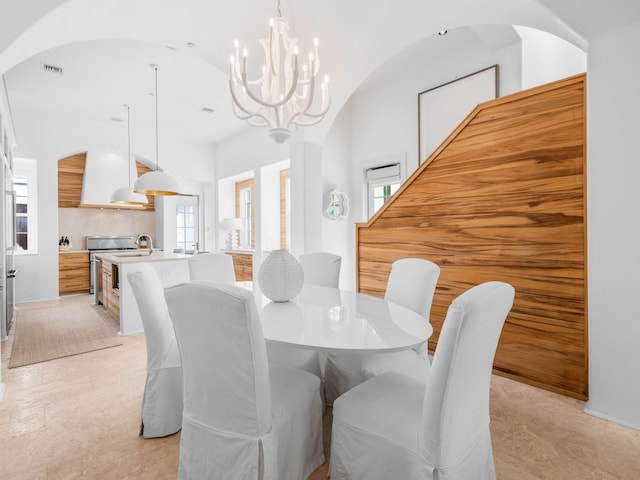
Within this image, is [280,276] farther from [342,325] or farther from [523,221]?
[523,221]

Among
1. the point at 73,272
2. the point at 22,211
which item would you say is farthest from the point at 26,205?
the point at 73,272

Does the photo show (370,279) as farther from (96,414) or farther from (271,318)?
(96,414)

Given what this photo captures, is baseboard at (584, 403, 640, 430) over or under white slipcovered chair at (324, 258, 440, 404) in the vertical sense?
under

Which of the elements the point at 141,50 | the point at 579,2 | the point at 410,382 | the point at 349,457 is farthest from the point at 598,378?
the point at 141,50

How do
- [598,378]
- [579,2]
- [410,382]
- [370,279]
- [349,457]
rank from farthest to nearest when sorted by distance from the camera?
[370,279]
[598,378]
[579,2]
[410,382]
[349,457]

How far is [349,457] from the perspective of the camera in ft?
4.24

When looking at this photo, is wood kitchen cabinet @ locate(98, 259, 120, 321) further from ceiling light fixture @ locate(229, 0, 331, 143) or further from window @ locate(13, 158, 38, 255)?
ceiling light fixture @ locate(229, 0, 331, 143)

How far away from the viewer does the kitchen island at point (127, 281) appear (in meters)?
3.76

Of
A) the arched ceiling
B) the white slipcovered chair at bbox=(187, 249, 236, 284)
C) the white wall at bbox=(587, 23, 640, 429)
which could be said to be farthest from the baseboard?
the white slipcovered chair at bbox=(187, 249, 236, 284)

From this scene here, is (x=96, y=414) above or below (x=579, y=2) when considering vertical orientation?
below

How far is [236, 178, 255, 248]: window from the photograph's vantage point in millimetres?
6777

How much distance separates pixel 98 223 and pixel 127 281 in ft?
15.2

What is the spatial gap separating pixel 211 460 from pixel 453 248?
230cm

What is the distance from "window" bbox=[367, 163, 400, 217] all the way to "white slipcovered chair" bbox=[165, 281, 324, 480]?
11.8ft
